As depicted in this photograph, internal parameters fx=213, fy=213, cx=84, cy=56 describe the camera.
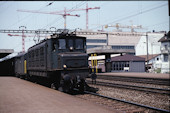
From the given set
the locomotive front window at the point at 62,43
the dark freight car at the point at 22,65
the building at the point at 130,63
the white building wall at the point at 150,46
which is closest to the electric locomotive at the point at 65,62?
the locomotive front window at the point at 62,43

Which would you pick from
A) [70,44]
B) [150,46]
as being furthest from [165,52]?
[70,44]

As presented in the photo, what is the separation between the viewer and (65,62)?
13.2 meters

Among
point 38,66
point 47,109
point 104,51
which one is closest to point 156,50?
point 104,51

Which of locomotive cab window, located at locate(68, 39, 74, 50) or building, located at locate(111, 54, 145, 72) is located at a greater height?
locomotive cab window, located at locate(68, 39, 74, 50)

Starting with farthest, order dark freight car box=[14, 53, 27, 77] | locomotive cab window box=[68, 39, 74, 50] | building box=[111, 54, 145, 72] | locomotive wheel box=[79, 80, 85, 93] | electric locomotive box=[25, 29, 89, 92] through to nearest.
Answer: building box=[111, 54, 145, 72] → dark freight car box=[14, 53, 27, 77] → locomotive cab window box=[68, 39, 74, 50] → locomotive wheel box=[79, 80, 85, 93] → electric locomotive box=[25, 29, 89, 92]

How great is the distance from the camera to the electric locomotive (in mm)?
13250

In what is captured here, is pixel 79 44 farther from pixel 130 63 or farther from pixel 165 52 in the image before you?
pixel 165 52

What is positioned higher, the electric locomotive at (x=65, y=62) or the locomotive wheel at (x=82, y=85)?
the electric locomotive at (x=65, y=62)

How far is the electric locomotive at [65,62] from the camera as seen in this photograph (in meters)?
13.2

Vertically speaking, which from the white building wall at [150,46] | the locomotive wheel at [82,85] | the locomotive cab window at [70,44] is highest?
the white building wall at [150,46]

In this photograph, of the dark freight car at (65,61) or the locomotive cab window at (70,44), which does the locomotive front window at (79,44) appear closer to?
the dark freight car at (65,61)

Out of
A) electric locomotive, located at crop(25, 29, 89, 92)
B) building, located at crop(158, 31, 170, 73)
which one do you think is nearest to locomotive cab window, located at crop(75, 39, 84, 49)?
electric locomotive, located at crop(25, 29, 89, 92)

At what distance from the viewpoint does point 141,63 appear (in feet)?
165

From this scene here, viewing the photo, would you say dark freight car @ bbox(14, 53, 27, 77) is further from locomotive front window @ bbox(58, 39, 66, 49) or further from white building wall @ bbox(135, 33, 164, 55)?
white building wall @ bbox(135, 33, 164, 55)
